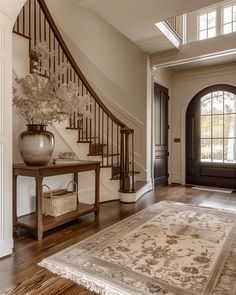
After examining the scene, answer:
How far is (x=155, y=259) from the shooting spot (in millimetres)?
1883

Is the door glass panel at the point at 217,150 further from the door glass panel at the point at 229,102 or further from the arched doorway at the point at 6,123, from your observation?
the arched doorway at the point at 6,123

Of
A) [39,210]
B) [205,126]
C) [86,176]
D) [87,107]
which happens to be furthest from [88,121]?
[205,126]

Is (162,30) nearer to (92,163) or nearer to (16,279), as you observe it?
(92,163)

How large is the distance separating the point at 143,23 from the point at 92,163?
7.90 ft

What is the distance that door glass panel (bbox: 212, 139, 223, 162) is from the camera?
5.24m

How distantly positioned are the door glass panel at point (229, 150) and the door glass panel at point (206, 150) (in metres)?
0.34

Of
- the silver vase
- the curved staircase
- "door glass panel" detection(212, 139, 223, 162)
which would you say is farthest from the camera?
"door glass panel" detection(212, 139, 223, 162)

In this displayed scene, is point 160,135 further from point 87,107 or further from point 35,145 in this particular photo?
point 35,145

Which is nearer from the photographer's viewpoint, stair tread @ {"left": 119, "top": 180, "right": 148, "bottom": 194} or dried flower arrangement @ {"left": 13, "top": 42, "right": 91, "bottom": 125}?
dried flower arrangement @ {"left": 13, "top": 42, "right": 91, "bottom": 125}

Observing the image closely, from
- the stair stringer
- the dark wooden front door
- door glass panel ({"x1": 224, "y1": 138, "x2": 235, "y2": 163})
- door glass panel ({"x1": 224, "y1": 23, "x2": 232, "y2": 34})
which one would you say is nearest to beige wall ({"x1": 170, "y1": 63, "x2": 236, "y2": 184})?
the dark wooden front door

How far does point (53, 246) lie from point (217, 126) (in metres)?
4.41

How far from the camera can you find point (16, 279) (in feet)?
5.28

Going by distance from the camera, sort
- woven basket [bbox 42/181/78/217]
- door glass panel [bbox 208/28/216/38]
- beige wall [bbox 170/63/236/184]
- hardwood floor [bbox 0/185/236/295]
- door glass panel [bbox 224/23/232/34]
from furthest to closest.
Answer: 1. beige wall [bbox 170/63/236/184]
2. door glass panel [bbox 208/28/216/38]
3. door glass panel [bbox 224/23/232/34]
4. woven basket [bbox 42/181/78/217]
5. hardwood floor [bbox 0/185/236/295]

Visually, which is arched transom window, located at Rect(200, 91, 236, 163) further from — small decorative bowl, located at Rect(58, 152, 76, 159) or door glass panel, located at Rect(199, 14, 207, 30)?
small decorative bowl, located at Rect(58, 152, 76, 159)
